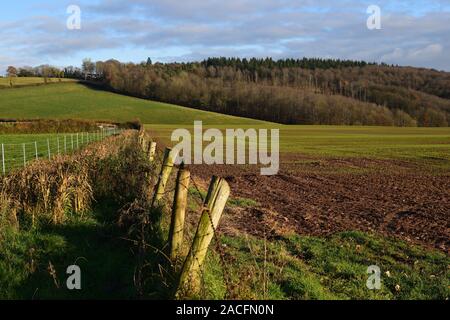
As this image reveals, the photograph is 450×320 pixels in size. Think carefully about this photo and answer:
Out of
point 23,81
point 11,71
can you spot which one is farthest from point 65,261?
point 11,71

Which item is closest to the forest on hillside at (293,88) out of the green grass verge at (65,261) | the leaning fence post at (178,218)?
the green grass verge at (65,261)

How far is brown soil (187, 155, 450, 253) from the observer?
11.4 meters

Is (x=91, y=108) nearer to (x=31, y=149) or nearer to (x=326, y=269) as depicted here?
(x=31, y=149)

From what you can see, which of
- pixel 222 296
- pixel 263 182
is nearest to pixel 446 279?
pixel 222 296

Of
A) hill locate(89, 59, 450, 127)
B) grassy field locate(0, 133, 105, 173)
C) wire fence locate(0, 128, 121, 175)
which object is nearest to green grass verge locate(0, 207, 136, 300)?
wire fence locate(0, 128, 121, 175)

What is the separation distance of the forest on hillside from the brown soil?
334 feet

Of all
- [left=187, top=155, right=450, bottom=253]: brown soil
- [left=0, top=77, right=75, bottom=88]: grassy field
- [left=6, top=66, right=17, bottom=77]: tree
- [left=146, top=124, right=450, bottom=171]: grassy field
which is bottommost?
[left=146, top=124, right=450, bottom=171]: grassy field

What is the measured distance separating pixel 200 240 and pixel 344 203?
407 inches

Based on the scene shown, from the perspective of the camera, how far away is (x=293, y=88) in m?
157

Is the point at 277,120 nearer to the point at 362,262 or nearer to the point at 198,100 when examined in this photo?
the point at 198,100

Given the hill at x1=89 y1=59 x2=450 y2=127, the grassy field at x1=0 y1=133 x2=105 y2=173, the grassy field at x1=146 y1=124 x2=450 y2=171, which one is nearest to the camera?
the grassy field at x1=0 y1=133 x2=105 y2=173

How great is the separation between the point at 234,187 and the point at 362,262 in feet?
31.2

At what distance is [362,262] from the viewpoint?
896cm

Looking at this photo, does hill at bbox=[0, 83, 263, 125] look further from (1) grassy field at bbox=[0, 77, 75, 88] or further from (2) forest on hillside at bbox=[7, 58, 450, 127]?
(2) forest on hillside at bbox=[7, 58, 450, 127]
